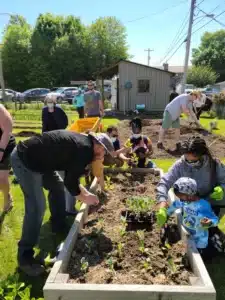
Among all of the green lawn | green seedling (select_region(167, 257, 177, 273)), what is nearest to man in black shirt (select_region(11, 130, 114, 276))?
the green lawn

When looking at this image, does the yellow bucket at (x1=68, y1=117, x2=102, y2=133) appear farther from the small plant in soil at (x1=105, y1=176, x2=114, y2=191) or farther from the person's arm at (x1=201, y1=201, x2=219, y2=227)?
the person's arm at (x1=201, y1=201, x2=219, y2=227)

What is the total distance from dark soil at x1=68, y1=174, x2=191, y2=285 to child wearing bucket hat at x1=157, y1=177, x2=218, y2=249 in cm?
22

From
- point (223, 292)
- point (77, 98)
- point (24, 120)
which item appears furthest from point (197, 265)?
point (24, 120)

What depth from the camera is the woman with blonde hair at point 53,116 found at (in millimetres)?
5004

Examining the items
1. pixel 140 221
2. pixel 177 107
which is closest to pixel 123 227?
pixel 140 221

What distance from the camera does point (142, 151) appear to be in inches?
248

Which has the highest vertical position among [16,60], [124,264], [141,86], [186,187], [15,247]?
[16,60]

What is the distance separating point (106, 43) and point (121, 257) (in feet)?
168

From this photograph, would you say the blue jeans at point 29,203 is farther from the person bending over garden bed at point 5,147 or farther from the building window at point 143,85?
the building window at point 143,85

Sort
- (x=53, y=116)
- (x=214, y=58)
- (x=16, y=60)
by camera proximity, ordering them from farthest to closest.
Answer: (x=214, y=58), (x=16, y=60), (x=53, y=116)

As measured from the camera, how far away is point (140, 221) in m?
4.07

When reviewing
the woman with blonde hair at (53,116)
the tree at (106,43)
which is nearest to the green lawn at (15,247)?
the woman with blonde hair at (53,116)

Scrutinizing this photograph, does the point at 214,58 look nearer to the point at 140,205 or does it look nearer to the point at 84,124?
the point at 84,124

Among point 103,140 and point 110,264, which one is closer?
point 110,264
